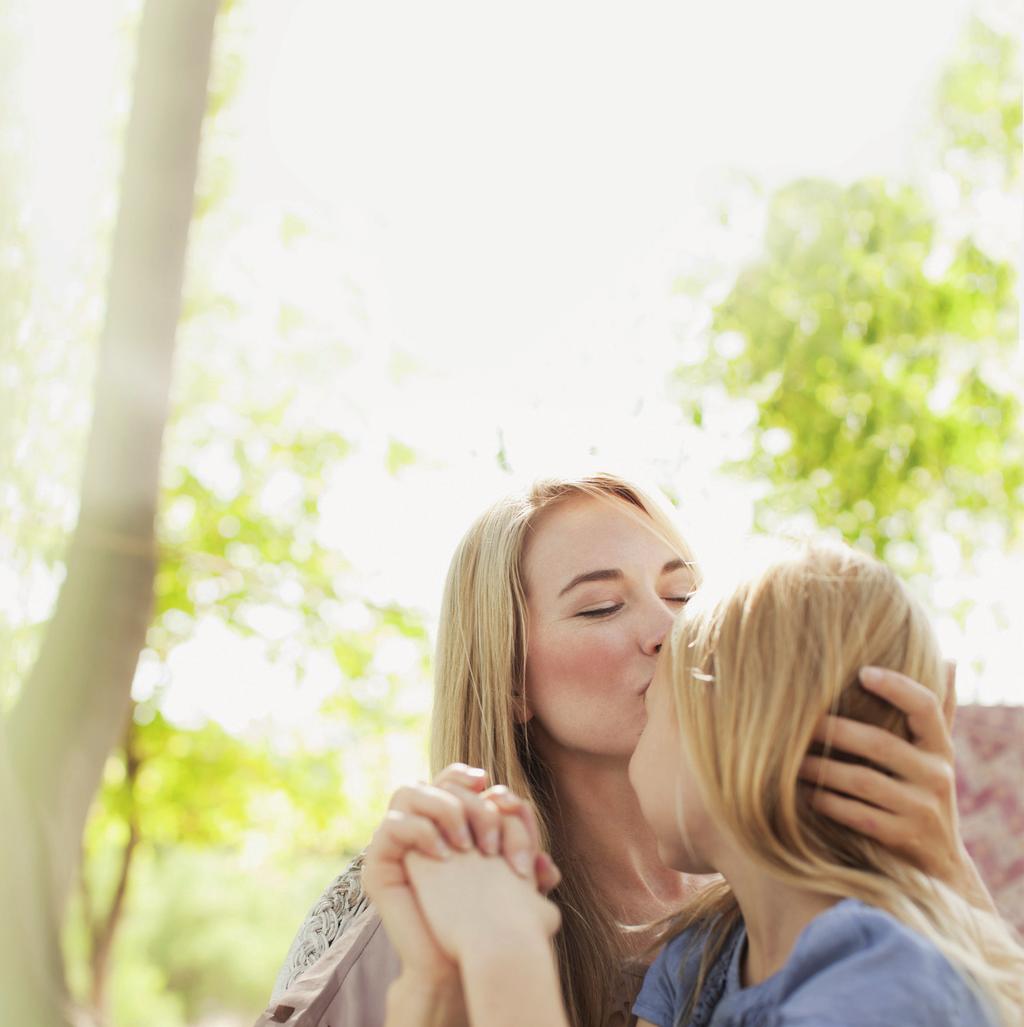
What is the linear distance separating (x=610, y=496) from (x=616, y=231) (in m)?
3.35

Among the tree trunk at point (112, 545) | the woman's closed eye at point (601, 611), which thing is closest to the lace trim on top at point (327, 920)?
the woman's closed eye at point (601, 611)

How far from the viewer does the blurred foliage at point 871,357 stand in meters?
4.61

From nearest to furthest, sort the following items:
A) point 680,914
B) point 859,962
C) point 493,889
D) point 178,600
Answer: point 859,962 → point 493,889 → point 680,914 → point 178,600

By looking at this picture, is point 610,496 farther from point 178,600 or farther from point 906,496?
point 178,600

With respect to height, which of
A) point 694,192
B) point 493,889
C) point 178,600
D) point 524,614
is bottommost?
point 178,600

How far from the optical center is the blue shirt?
1030 millimetres

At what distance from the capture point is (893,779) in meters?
1.23

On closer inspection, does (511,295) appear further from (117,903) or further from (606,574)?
(117,903)

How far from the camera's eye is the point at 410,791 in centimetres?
125

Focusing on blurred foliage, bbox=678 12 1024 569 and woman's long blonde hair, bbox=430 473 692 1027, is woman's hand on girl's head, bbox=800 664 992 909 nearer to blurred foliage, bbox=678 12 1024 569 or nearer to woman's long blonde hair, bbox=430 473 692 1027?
woman's long blonde hair, bbox=430 473 692 1027

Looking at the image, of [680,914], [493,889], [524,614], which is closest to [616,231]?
[524,614]

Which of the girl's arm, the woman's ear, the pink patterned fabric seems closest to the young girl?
the girl's arm

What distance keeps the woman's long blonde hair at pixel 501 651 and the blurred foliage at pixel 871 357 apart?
2.50 m

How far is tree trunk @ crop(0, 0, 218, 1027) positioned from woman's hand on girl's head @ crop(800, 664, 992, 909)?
2.38 meters
